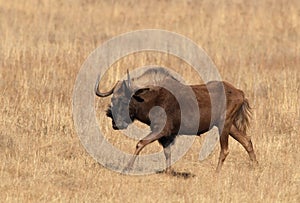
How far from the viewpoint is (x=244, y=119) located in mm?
10164

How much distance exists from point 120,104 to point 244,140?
185 cm

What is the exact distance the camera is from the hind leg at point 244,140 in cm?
1012

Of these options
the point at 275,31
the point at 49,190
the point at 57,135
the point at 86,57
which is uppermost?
the point at 275,31

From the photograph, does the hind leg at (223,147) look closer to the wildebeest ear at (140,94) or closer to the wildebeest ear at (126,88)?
the wildebeest ear at (140,94)

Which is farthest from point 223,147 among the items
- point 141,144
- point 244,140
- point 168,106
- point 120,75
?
point 120,75

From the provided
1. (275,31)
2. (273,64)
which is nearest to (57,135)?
(273,64)

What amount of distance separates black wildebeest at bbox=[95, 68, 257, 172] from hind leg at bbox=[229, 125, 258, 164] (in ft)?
0.41

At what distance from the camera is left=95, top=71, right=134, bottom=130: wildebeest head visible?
9492mm

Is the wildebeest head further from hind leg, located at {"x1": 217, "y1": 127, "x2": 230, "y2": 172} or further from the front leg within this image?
hind leg, located at {"x1": 217, "y1": 127, "x2": 230, "y2": 172}

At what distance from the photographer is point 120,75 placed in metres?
14.4

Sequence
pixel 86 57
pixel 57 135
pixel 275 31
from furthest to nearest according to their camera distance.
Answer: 1. pixel 275 31
2. pixel 86 57
3. pixel 57 135

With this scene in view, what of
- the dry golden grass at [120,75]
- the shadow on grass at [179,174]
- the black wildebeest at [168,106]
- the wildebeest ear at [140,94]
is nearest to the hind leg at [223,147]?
the black wildebeest at [168,106]

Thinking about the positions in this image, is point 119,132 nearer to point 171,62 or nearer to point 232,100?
point 232,100

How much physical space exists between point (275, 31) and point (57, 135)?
10147mm
